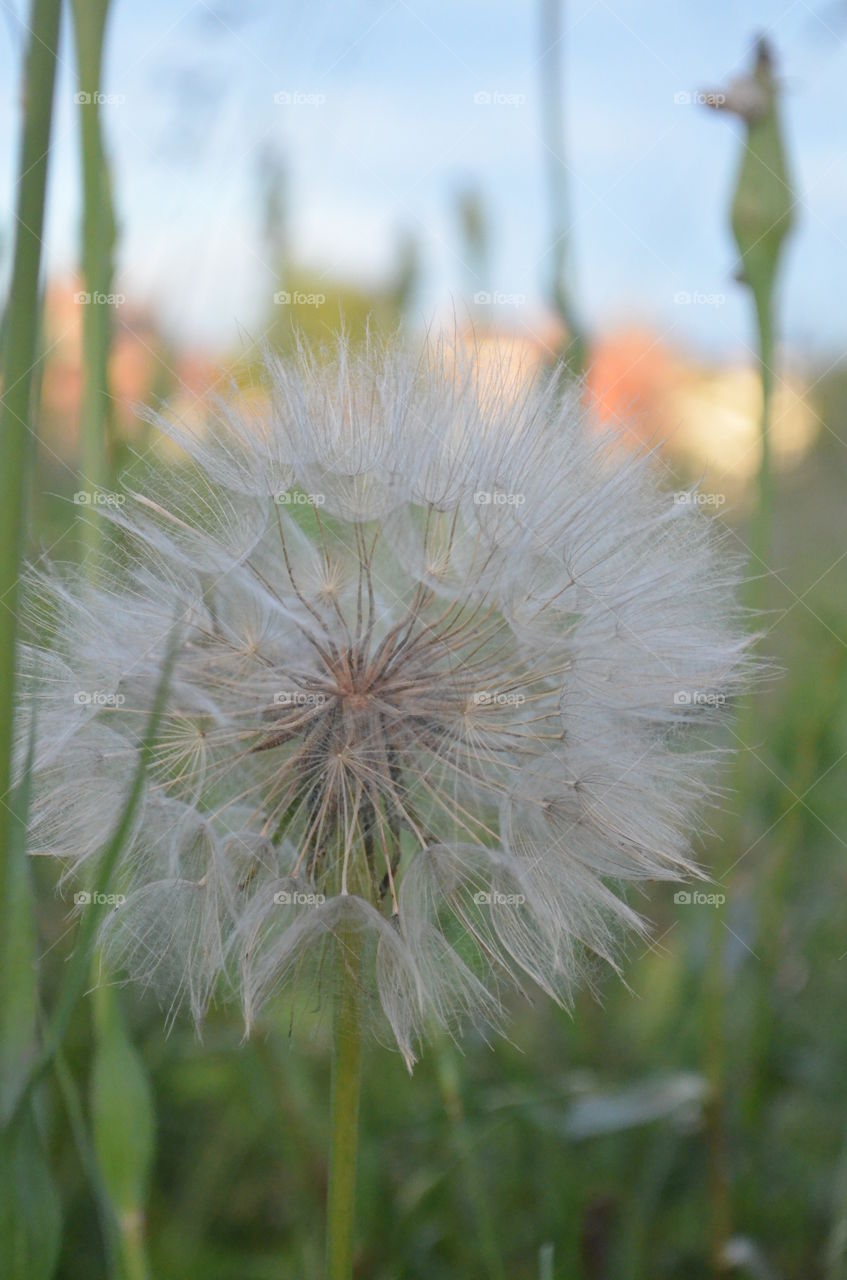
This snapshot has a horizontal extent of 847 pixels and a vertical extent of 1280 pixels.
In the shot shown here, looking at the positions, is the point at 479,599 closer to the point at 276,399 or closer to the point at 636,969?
the point at 276,399

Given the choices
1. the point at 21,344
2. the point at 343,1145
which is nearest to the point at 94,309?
the point at 21,344

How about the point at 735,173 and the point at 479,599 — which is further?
the point at 735,173

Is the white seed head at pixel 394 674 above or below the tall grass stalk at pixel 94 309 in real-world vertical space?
below

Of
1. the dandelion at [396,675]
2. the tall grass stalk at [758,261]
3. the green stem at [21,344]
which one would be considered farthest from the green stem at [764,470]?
the green stem at [21,344]

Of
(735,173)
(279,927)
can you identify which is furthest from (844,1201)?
(735,173)

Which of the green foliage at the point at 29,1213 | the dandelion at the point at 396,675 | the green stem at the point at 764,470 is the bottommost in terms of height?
the green foliage at the point at 29,1213

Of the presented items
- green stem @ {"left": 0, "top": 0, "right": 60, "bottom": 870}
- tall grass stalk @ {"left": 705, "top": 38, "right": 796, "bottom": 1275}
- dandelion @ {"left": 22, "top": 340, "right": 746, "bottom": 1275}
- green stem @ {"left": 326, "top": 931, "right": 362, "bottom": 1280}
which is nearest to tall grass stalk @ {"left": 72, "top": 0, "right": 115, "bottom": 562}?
dandelion @ {"left": 22, "top": 340, "right": 746, "bottom": 1275}

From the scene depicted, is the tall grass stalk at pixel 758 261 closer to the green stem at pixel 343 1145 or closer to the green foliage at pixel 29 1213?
the green stem at pixel 343 1145
